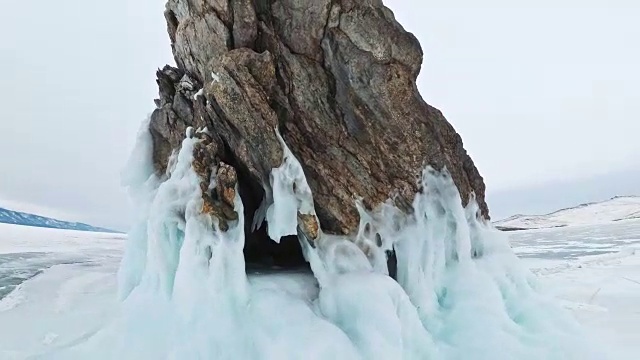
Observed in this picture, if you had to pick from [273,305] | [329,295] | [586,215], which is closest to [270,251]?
[329,295]

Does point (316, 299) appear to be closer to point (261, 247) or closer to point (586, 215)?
point (261, 247)

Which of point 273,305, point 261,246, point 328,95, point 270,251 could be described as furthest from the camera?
point 270,251

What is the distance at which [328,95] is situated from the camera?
827 centimetres

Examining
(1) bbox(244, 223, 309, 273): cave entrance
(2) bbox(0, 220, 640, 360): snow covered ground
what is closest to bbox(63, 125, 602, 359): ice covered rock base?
(2) bbox(0, 220, 640, 360): snow covered ground

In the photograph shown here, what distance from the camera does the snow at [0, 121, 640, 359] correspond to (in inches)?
249

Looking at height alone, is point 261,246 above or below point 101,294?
above

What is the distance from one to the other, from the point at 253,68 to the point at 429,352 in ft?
18.0

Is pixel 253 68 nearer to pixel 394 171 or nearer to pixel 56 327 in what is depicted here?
pixel 394 171

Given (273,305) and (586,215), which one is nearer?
(273,305)

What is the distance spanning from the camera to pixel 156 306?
6.86m

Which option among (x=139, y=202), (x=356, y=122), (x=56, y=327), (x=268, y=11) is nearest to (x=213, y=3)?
(x=268, y=11)

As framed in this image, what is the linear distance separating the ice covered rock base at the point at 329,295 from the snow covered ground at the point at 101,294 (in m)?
0.64

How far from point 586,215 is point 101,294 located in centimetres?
6093

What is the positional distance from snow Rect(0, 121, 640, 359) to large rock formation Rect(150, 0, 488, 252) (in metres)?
0.46
